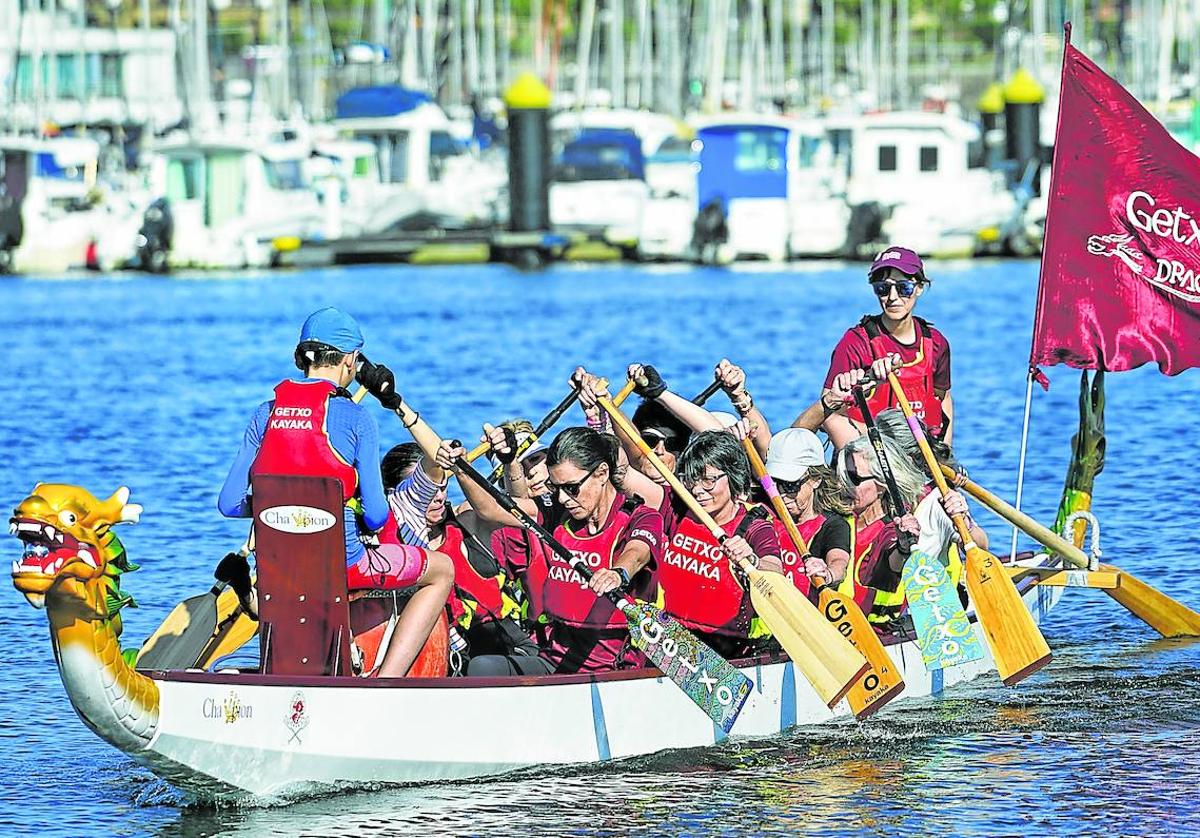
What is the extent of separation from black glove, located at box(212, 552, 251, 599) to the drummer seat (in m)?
0.72

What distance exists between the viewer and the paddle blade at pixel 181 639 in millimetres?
11094

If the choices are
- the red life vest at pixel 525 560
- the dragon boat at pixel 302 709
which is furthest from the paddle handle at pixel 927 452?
the red life vest at pixel 525 560

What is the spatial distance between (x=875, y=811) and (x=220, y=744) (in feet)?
9.89

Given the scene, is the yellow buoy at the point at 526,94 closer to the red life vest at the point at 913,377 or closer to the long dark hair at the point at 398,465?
the red life vest at the point at 913,377

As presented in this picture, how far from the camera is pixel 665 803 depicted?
10.7m

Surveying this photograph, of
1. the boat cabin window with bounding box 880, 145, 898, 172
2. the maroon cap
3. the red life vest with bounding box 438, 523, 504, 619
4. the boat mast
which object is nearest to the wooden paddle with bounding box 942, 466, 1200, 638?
the maroon cap

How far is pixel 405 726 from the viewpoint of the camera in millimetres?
10258

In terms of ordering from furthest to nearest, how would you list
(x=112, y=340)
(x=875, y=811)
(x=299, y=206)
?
(x=299, y=206) < (x=112, y=340) < (x=875, y=811)

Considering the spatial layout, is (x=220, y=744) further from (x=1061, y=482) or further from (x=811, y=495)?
(x=1061, y=482)

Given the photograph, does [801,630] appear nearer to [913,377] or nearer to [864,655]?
[864,655]

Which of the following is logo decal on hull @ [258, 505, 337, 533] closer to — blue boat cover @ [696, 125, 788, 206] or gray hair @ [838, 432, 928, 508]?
gray hair @ [838, 432, 928, 508]

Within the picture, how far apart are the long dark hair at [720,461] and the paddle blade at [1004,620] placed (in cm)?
171

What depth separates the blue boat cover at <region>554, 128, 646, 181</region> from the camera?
54000mm

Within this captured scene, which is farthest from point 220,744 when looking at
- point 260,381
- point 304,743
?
point 260,381
